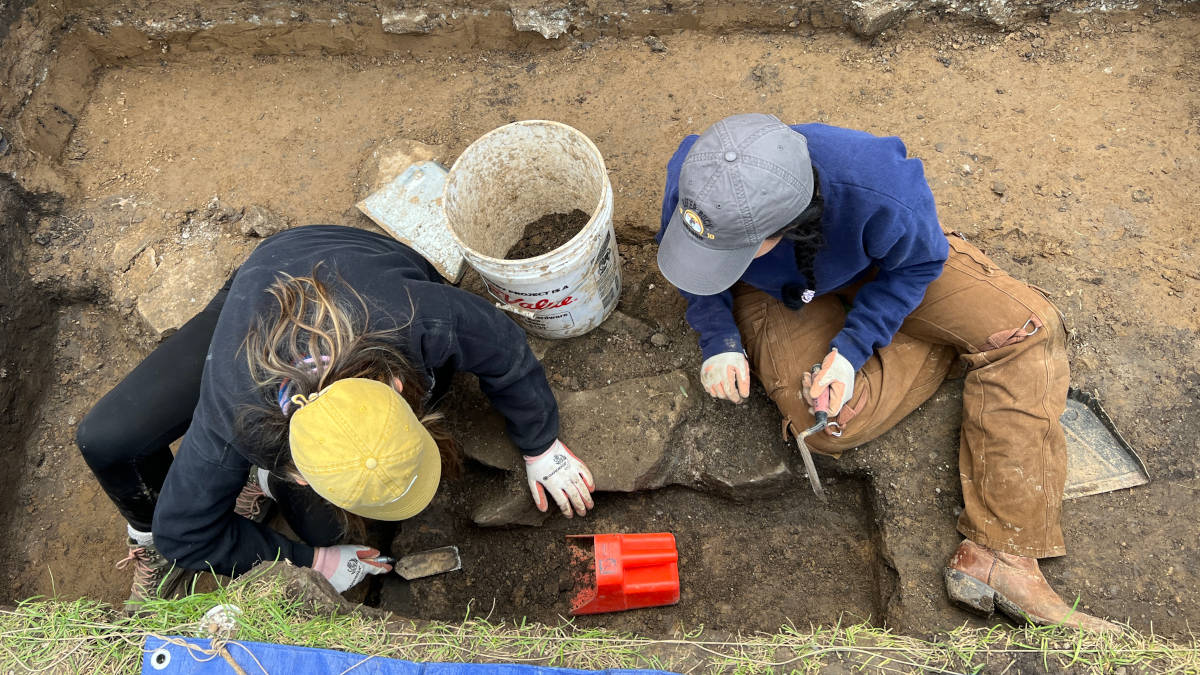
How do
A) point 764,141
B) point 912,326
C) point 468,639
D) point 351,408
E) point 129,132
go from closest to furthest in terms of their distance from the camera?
point 351,408
point 764,141
point 468,639
point 912,326
point 129,132

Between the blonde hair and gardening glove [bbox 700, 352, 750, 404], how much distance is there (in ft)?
3.05

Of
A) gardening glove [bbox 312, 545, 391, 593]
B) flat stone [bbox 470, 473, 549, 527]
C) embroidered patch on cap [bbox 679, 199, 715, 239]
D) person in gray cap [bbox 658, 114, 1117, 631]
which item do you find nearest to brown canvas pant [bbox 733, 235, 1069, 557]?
person in gray cap [bbox 658, 114, 1117, 631]

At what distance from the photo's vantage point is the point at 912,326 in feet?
6.84

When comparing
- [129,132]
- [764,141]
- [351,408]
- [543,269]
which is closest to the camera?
[351,408]

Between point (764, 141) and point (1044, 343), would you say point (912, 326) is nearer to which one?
point (1044, 343)

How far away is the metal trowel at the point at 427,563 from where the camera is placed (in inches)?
87.3

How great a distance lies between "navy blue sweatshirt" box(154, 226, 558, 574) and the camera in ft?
5.02

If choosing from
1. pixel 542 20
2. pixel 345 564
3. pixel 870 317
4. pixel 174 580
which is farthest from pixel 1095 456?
pixel 174 580

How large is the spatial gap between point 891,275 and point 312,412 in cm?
147

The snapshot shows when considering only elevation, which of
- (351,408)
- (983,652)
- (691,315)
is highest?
(351,408)

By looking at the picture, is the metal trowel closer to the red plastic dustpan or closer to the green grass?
the red plastic dustpan

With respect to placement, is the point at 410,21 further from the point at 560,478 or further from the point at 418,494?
the point at 418,494

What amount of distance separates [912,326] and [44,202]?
3292 millimetres

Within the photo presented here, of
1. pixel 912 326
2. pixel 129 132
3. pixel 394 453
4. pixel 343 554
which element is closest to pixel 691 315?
pixel 912 326
